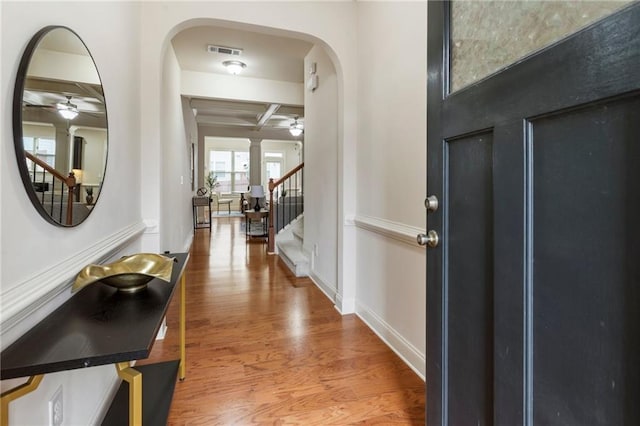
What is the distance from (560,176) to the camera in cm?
71

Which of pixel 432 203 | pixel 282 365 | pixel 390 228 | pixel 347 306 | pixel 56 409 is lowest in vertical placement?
pixel 282 365

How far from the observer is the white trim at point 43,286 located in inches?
29.5

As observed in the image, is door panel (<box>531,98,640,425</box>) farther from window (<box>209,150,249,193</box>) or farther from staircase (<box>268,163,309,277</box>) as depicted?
window (<box>209,150,249,193</box>)

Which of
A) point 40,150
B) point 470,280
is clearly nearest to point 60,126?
point 40,150

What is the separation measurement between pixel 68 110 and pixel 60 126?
0.30 ft

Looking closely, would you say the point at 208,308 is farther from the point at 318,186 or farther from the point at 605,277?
the point at 605,277

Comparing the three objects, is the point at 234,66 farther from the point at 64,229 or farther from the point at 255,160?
the point at 255,160

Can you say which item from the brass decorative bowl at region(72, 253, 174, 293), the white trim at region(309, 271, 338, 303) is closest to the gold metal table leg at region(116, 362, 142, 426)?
the brass decorative bowl at region(72, 253, 174, 293)

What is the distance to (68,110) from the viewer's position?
117cm

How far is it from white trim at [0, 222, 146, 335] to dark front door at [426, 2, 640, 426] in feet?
3.96

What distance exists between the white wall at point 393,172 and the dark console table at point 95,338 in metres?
1.33

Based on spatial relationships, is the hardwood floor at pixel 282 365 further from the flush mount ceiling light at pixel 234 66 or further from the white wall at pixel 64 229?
the flush mount ceiling light at pixel 234 66

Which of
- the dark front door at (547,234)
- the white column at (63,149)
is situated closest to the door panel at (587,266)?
the dark front door at (547,234)

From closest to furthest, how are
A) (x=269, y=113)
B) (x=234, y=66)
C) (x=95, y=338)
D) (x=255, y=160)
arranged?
(x=95, y=338), (x=234, y=66), (x=269, y=113), (x=255, y=160)
